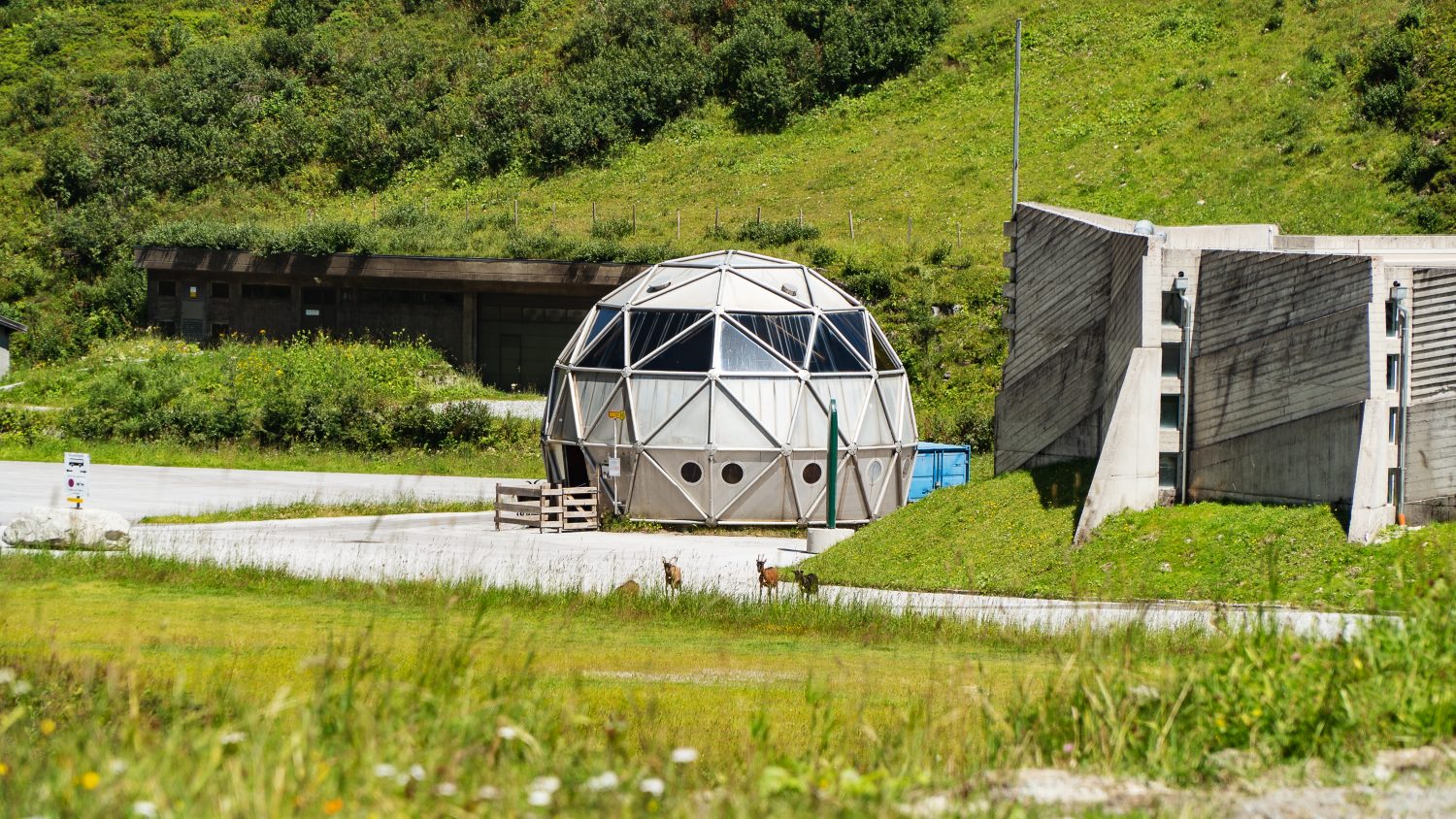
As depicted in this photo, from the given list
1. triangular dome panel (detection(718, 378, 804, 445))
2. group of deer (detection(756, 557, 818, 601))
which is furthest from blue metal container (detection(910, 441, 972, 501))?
group of deer (detection(756, 557, 818, 601))

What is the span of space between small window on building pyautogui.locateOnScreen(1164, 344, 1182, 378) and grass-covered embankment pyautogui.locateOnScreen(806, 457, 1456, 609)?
1936mm

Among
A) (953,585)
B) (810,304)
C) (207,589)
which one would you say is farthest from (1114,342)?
(207,589)

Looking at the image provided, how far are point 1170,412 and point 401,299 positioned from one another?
36971 millimetres

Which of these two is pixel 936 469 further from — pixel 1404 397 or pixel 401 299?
pixel 401 299

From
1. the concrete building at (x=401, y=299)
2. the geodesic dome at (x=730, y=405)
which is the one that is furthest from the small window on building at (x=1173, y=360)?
the concrete building at (x=401, y=299)

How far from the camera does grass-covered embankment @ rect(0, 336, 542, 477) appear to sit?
39.4 metres

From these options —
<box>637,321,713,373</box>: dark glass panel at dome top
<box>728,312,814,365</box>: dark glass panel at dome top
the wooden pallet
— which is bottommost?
the wooden pallet

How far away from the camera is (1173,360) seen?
21031 millimetres

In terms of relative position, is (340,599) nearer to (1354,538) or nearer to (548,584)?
(548,584)

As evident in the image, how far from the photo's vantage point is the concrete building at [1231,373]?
59.9 feet

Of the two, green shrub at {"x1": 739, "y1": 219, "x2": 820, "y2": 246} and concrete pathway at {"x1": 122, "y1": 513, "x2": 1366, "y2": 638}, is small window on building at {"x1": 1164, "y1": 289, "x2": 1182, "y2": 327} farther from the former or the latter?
green shrub at {"x1": 739, "y1": 219, "x2": 820, "y2": 246}

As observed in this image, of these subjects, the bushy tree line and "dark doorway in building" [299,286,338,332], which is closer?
the bushy tree line

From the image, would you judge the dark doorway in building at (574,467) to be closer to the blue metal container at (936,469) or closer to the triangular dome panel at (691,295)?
the triangular dome panel at (691,295)

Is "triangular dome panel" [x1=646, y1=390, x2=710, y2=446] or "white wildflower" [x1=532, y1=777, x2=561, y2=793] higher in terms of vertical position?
"triangular dome panel" [x1=646, y1=390, x2=710, y2=446]
